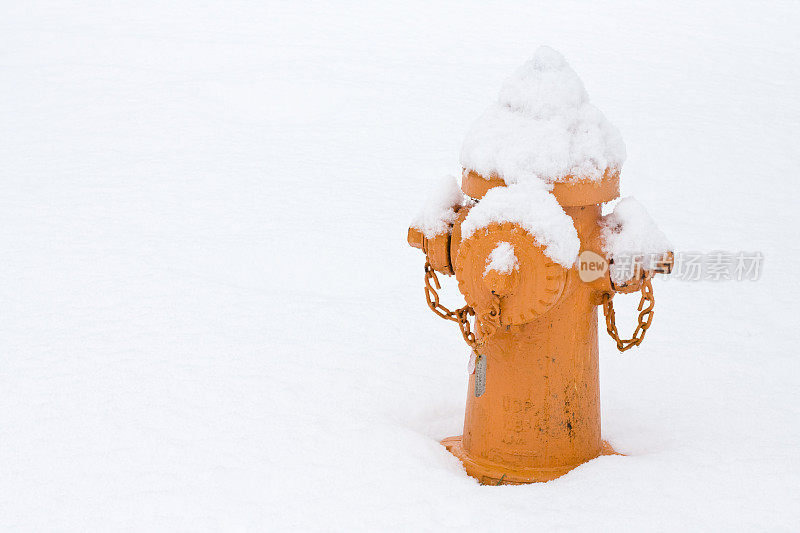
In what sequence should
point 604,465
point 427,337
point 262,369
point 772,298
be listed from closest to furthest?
point 604,465
point 262,369
point 427,337
point 772,298

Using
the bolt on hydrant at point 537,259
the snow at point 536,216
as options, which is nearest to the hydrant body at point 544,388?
the bolt on hydrant at point 537,259

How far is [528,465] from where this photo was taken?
8.16 ft

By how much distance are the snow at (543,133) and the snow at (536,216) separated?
0.17ft

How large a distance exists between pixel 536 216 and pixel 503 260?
0.45 ft

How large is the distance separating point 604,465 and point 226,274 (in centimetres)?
236

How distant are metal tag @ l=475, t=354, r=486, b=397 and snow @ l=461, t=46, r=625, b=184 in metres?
0.48

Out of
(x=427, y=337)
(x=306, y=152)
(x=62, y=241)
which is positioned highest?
(x=306, y=152)

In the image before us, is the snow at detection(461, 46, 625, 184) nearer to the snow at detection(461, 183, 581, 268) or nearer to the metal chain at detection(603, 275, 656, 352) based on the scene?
the snow at detection(461, 183, 581, 268)

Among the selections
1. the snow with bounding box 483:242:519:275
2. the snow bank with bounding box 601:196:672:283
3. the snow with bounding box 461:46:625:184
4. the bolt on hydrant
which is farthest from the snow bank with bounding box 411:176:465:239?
the snow bank with bounding box 601:196:672:283

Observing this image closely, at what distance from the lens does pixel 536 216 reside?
2.22 metres

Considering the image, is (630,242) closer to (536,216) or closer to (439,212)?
(536,216)

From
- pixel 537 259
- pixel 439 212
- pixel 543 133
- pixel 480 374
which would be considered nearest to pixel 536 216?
pixel 537 259

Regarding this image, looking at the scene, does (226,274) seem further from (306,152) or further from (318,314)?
(306,152)

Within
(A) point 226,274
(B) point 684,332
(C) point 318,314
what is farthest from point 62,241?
(B) point 684,332
